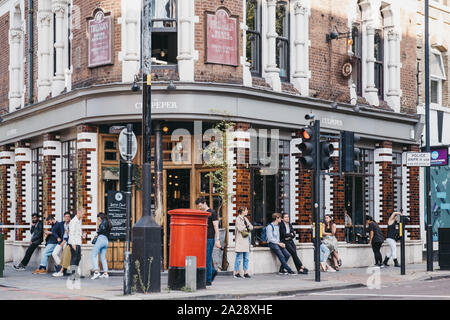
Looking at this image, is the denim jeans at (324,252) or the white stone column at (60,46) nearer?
the denim jeans at (324,252)

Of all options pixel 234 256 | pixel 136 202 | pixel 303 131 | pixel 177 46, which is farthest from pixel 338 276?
pixel 177 46

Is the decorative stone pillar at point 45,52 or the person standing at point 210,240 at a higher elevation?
the decorative stone pillar at point 45,52

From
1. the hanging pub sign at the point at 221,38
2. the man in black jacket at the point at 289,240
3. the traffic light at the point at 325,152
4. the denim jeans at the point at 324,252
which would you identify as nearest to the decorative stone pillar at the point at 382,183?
the denim jeans at the point at 324,252

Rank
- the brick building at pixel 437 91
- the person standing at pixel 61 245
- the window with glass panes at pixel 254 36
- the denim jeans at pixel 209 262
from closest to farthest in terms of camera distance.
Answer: the denim jeans at pixel 209 262, the person standing at pixel 61 245, the window with glass panes at pixel 254 36, the brick building at pixel 437 91

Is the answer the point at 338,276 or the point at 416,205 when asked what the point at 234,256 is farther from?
the point at 416,205

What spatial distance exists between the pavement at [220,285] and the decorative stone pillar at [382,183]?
296 centimetres

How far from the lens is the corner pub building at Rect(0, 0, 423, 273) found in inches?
799

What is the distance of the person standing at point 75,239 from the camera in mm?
19531

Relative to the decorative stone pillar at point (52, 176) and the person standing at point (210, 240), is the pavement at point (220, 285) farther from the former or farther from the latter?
the decorative stone pillar at point (52, 176)

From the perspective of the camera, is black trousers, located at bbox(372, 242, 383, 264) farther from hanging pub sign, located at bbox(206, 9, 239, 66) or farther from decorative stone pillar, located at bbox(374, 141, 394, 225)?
hanging pub sign, located at bbox(206, 9, 239, 66)

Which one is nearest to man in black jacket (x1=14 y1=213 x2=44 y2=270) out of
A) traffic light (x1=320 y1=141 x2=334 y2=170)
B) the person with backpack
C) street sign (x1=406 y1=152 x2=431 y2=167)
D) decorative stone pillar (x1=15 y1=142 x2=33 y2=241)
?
decorative stone pillar (x1=15 y1=142 x2=33 y2=241)

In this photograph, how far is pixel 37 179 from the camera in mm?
24781

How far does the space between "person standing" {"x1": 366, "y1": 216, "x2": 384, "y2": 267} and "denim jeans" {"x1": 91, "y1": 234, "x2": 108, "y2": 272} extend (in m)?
8.19

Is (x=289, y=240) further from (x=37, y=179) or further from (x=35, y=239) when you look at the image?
(x=37, y=179)
